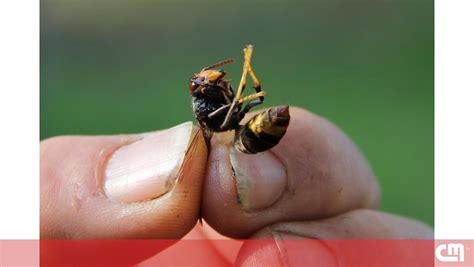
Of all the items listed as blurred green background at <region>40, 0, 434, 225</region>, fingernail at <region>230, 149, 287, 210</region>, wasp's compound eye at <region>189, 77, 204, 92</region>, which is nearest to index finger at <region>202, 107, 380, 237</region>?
fingernail at <region>230, 149, 287, 210</region>

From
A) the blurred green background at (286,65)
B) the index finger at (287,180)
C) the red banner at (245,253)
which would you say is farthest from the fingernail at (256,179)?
the blurred green background at (286,65)

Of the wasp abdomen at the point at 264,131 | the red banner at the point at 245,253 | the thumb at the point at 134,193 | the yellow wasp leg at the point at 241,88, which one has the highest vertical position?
the yellow wasp leg at the point at 241,88

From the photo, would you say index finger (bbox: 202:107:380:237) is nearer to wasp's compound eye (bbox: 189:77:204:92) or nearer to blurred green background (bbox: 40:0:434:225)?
wasp's compound eye (bbox: 189:77:204:92)

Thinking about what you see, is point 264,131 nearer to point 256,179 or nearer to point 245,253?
point 256,179

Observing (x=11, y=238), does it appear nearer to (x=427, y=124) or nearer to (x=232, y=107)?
(x=232, y=107)

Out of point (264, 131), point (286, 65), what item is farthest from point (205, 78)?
point (286, 65)

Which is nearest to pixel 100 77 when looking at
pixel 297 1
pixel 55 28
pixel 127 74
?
pixel 127 74

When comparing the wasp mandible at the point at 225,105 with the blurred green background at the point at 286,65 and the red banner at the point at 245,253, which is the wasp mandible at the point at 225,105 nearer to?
the red banner at the point at 245,253
